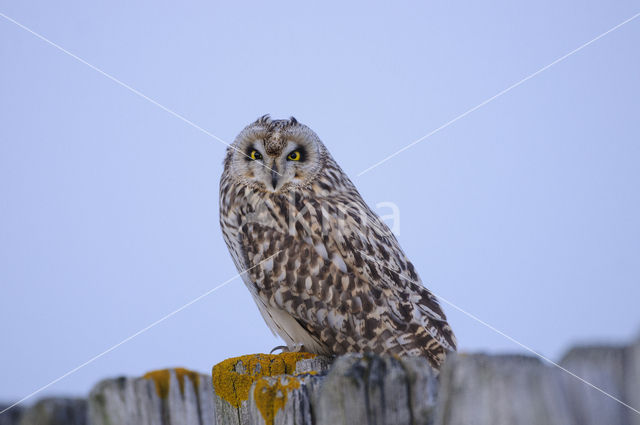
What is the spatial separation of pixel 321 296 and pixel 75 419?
237 centimetres

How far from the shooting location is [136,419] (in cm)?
163

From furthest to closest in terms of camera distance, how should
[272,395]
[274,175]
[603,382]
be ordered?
[274,175]
[272,395]
[603,382]

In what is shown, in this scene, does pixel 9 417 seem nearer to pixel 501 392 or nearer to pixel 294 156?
pixel 501 392

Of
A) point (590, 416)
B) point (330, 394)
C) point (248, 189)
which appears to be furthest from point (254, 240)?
point (590, 416)

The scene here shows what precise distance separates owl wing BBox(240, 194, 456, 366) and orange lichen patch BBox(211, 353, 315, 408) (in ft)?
1.87

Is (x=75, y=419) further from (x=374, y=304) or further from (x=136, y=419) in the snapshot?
(x=374, y=304)

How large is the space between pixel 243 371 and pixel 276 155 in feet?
5.65

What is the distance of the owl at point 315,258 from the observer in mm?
3818

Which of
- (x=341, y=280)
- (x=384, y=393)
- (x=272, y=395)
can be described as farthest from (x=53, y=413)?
(x=341, y=280)

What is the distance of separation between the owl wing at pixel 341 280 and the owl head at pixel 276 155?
15 centimetres

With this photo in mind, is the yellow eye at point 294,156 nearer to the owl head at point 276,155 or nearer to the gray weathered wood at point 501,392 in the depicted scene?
the owl head at point 276,155

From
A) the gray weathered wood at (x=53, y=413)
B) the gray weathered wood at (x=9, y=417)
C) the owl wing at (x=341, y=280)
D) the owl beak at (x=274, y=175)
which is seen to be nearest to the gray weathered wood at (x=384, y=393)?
the gray weathered wood at (x=53, y=413)

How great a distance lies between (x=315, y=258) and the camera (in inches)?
158

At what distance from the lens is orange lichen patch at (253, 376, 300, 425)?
187cm
